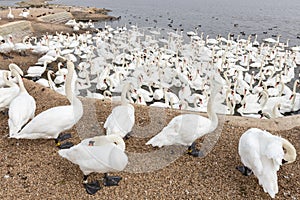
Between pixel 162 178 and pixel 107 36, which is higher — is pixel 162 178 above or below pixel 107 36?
above

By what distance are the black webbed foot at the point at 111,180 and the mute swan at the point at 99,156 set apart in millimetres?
158

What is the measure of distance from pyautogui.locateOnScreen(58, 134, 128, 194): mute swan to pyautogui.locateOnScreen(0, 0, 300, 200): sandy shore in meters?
0.49

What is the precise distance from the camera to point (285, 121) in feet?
26.8

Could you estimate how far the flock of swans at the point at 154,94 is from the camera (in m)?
5.36

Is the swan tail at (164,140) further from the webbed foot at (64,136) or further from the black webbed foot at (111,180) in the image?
the webbed foot at (64,136)

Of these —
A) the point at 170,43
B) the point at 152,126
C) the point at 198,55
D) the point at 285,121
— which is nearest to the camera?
the point at 152,126

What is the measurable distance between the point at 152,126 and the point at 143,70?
34.4 feet

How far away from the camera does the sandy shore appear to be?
18.0 feet

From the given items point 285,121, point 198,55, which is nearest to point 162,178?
point 285,121

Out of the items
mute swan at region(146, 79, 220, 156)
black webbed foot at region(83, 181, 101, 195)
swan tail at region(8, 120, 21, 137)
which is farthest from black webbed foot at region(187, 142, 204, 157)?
swan tail at region(8, 120, 21, 137)

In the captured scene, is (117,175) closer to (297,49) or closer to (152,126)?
(152,126)

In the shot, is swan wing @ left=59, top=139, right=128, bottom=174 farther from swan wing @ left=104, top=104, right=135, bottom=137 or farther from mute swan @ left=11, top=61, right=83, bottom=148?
swan wing @ left=104, top=104, right=135, bottom=137

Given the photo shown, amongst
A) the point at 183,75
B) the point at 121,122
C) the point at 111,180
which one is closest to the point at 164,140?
the point at 121,122

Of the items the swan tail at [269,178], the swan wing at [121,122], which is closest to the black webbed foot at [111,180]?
Result: the swan wing at [121,122]
